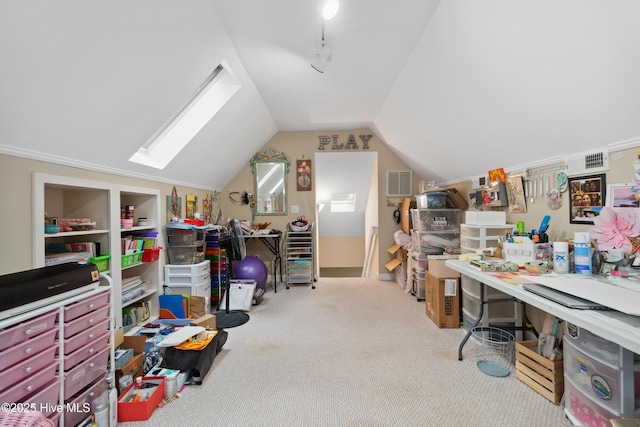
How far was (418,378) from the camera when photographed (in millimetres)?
1925

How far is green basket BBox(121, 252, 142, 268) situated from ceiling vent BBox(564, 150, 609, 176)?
369cm

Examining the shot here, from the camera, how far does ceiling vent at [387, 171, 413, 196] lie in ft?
14.9

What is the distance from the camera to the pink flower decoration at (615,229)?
1.34 meters

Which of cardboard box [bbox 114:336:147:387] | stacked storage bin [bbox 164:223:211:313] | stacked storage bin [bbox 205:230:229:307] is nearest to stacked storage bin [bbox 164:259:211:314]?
stacked storage bin [bbox 164:223:211:313]

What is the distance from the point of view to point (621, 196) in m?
1.59

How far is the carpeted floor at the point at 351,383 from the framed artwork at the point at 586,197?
124cm

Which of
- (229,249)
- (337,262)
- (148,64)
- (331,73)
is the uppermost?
(331,73)

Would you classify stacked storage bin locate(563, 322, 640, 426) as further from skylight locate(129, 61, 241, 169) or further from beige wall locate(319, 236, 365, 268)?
beige wall locate(319, 236, 365, 268)

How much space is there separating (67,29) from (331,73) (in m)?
2.06

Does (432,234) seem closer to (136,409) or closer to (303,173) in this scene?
(303,173)

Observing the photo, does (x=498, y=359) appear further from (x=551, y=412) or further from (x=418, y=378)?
(x=418, y=378)

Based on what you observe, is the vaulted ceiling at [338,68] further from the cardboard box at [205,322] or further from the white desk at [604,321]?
the cardboard box at [205,322]

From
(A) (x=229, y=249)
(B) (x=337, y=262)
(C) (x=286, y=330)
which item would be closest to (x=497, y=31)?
(C) (x=286, y=330)

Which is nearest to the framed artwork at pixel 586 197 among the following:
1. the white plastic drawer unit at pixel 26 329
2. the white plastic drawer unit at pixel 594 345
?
the white plastic drawer unit at pixel 594 345
